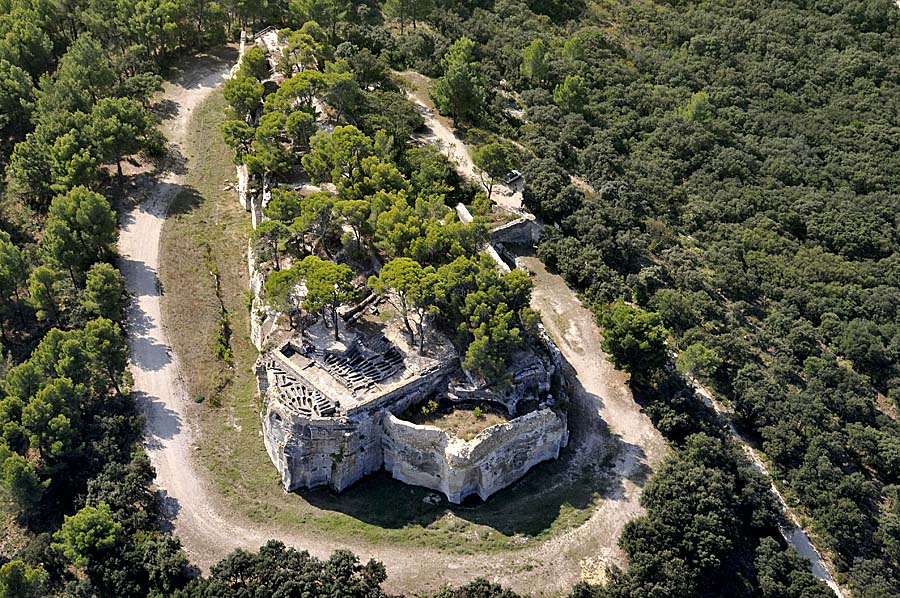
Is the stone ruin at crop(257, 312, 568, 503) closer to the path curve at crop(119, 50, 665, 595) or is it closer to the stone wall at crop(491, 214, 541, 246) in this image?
the path curve at crop(119, 50, 665, 595)

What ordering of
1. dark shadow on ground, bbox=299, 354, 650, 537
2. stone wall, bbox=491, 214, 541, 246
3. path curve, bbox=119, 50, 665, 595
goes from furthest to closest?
stone wall, bbox=491, 214, 541, 246, dark shadow on ground, bbox=299, 354, 650, 537, path curve, bbox=119, 50, 665, 595

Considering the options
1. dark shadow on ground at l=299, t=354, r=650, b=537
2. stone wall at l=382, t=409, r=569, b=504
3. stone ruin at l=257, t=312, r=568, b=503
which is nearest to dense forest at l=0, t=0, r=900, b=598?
dark shadow on ground at l=299, t=354, r=650, b=537

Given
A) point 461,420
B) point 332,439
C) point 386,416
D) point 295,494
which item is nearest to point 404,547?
point 332,439

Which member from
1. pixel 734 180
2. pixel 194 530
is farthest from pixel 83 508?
pixel 734 180

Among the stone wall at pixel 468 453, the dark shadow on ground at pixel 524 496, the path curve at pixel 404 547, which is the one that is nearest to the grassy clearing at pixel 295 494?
the dark shadow on ground at pixel 524 496

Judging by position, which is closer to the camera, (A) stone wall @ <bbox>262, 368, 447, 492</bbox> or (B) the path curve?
(B) the path curve

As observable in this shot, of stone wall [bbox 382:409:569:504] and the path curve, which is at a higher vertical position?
stone wall [bbox 382:409:569:504]

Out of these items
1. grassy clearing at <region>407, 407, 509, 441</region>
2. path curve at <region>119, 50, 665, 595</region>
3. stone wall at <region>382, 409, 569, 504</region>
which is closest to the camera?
path curve at <region>119, 50, 665, 595</region>
